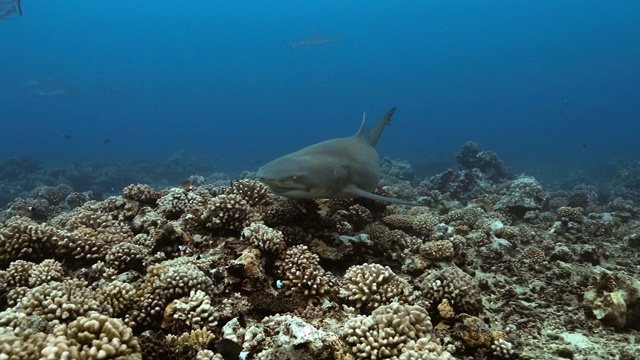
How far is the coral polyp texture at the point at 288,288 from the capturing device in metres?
3.18

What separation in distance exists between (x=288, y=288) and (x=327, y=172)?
215 cm

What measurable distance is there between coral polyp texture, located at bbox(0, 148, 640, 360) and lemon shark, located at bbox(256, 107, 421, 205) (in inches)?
22.8

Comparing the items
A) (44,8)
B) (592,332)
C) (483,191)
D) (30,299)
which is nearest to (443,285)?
(592,332)

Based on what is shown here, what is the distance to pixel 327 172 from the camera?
5852 mm

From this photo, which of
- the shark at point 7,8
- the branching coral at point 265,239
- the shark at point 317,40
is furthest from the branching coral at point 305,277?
the shark at point 317,40

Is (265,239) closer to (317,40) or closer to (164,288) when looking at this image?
(164,288)

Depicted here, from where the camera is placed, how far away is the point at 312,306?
13.7 feet

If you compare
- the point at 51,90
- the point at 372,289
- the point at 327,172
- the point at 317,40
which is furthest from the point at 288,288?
the point at 51,90

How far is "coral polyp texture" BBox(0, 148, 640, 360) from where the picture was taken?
3184mm

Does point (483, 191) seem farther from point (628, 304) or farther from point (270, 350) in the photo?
point (270, 350)

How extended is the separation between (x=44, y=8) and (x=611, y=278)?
252 meters

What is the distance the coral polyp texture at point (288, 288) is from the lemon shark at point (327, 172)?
0.58 m

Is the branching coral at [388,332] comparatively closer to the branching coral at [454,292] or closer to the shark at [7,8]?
the branching coral at [454,292]

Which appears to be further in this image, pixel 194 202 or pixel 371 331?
pixel 194 202
